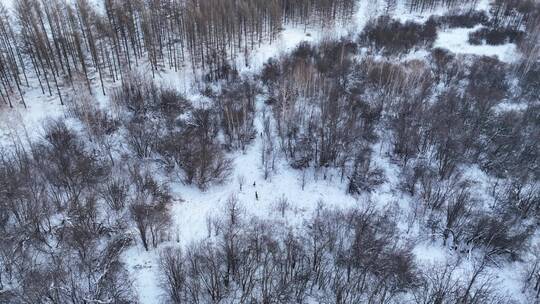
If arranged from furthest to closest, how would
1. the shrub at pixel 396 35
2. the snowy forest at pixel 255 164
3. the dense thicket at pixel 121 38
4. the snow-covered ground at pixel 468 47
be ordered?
the shrub at pixel 396 35 → the snow-covered ground at pixel 468 47 → the dense thicket at pixel 121 38 → the snowy forest at pixel 255 164

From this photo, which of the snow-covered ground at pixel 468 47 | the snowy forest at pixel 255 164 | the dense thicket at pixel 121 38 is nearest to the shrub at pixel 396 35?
the snowy forest at pixel 255 164

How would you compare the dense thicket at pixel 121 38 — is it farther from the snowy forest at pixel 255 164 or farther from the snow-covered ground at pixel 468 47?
the snow-covered ground at pixel 468 47

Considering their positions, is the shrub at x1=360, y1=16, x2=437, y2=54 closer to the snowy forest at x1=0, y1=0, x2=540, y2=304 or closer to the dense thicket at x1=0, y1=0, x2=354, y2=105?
the snowy forest at x1=0, y1=0, x2=540, y2=304

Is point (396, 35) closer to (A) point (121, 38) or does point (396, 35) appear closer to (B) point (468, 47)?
(B) point (468, 47)

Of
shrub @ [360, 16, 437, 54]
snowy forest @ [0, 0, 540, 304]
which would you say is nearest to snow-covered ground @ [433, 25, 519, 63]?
snowy forest @ [0, 0, 540, 304]

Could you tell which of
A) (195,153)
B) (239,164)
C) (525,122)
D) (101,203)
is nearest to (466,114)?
(525,122)

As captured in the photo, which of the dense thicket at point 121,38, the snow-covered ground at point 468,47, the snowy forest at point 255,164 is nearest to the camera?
the snowy forest at point 255,164

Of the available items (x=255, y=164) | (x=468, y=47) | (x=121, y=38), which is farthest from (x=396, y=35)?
(x=121, y=38)

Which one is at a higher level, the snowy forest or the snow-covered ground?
the snow-covered ground

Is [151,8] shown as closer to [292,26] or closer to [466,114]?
[292,26]
